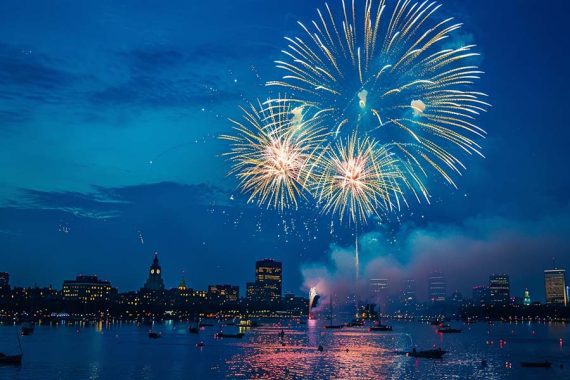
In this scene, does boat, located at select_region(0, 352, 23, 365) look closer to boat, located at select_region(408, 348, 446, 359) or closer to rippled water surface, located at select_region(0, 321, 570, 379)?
rippled water surface, located at select_region(0, 321, 570, 379)

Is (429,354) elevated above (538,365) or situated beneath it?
elevated above

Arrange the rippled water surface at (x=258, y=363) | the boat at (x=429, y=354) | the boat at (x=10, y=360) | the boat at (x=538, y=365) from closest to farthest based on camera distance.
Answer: the rippled water surface at (x=258, y=363) < the boat at (x=10, y=360) < the boat at (x=538, y=365) < the boat at (x=429, y=354)

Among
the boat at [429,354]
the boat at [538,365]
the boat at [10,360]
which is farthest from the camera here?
the boat at [429,354]

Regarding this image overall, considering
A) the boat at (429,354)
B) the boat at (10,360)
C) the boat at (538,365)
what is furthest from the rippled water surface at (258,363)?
the boat at (10,360)

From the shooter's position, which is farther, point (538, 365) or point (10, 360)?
point (538, 365)

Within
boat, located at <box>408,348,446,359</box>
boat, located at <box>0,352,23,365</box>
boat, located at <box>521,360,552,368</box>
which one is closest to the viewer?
boat, located at <box>0,352,23,365</box>

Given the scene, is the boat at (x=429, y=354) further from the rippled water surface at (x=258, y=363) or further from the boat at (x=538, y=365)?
the boat at (x=538, y=365)

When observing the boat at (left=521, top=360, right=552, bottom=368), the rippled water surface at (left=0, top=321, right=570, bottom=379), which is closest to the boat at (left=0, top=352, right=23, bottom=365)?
the rippled water surface at (left=0, top=321, right=570, bottom=379)

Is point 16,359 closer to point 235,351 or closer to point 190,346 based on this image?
point 235,351

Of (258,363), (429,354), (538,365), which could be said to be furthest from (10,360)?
(538,365)

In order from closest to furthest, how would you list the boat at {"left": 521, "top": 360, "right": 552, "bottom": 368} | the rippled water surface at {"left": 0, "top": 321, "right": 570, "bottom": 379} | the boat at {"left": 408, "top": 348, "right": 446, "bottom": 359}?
the rippled water surface at {"left": 0, "top": 321, "right": 570, "bottom": 379}
the boat at {"left": 521, "top": 360, "right": 552, "bottom": 368}
the boat at {"left": 408, "top": 348, "right": 446, "bottom": 359}

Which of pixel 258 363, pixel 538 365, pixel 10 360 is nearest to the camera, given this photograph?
pixel 10 360

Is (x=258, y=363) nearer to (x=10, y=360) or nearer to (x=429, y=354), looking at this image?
(x=429, y=354)

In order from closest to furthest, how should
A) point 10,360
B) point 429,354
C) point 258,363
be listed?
1. point 10,360
2. point 258,363
3. point 429,354
